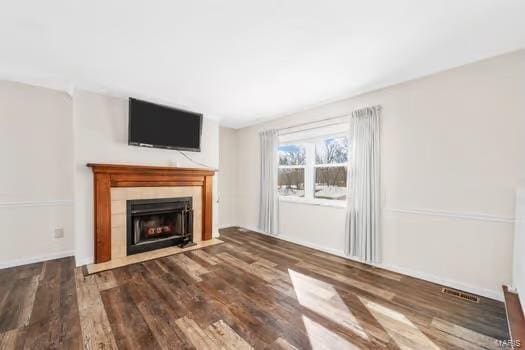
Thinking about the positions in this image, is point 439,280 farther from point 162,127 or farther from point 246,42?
point 162,127

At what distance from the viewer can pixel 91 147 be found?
3.04 meters

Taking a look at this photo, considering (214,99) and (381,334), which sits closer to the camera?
(381,334)

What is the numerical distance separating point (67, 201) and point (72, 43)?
7.65 ft

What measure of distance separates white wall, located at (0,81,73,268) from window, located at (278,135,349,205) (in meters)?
3.54

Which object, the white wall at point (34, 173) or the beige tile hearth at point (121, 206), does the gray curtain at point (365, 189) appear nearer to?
the beige tile hearth at point (121, 206)

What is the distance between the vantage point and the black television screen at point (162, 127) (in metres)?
3.24

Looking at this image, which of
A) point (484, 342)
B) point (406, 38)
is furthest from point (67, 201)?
point (484, 342)

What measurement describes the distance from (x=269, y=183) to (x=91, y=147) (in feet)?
9.63

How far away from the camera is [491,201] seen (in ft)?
7.28

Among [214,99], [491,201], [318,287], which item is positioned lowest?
[318,287]

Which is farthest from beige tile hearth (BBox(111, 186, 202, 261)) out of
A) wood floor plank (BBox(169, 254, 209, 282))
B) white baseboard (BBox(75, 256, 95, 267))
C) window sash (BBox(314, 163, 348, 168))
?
window sash (BBox(314, 163, 348, 168))

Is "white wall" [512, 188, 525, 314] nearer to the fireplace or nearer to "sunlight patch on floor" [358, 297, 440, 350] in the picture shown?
"sunlight patch on floor" [358, 297, 440, 350]

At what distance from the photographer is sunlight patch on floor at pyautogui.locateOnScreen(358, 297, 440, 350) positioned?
160 centimetres

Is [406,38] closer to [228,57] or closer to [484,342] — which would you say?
[228,57]
